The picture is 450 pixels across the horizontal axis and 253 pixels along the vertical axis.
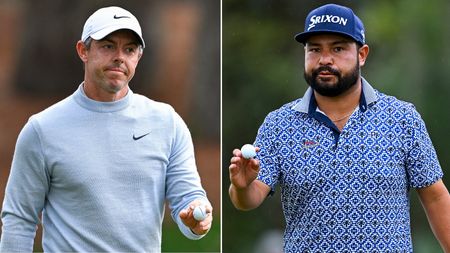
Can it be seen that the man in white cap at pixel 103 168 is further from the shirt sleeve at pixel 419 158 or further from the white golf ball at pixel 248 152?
the shirt sleeve at pixel 419 158

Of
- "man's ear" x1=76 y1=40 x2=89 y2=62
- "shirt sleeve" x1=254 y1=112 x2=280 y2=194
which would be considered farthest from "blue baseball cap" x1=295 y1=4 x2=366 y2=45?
"man's ear" x1=76 y1=40 x2=89 y2=62

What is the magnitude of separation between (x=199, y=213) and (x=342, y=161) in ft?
2.05

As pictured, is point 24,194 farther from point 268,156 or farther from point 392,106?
point 392,106

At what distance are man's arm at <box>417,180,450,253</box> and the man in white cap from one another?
0.91 m

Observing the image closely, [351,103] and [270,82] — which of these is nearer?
[351,103]

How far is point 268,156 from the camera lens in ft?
13.5

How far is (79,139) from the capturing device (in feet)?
→ 12.7

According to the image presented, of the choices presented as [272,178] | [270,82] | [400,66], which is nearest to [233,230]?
[270,82]

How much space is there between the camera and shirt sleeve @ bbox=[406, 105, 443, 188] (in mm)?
4074

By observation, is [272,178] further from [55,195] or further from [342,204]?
[55,195]

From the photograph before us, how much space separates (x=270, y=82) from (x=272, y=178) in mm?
3315

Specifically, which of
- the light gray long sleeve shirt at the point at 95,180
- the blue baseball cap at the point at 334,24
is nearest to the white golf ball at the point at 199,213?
the light gray long sleeve shirt at the point at 95,180

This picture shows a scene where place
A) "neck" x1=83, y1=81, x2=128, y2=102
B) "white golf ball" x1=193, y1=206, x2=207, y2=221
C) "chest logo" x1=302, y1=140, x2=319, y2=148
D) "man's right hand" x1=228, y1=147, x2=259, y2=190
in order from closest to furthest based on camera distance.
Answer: "white golf ball" x1=193, y1=206, x2=207, y2=221
"man's right hand" x1=228, y1=147, x2=259, y2=190
"neck" x1=83, y1=81, x2=128, y2=102
"chest logo" x1=302, y1=140, x2=319, y2=148

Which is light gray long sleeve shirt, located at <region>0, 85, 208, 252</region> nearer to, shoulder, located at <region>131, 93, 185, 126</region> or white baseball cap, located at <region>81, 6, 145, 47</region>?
shoulder, located at <region>131, 93, 185, 126</region>
